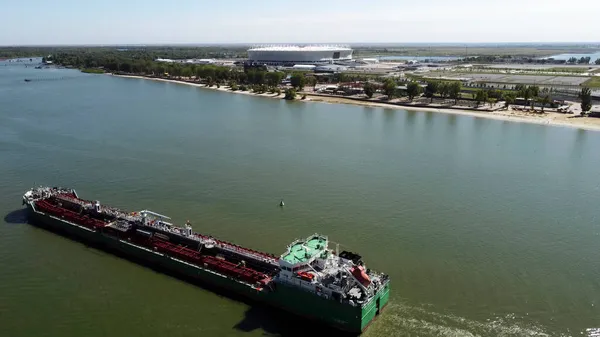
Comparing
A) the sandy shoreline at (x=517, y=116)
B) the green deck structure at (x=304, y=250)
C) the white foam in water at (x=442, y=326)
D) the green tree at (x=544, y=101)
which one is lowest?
the white foam in water at (x=442, y=326)

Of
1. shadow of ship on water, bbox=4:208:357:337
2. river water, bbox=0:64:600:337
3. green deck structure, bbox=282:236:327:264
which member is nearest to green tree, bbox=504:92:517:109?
river water, bbox=0:64:600:337

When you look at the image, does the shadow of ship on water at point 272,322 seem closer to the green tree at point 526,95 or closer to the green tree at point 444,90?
the green tree at point 526,95

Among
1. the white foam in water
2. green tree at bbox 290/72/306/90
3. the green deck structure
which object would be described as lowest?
the white foam in water

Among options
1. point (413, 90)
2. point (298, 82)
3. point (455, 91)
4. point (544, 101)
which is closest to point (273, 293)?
point (544, 101)

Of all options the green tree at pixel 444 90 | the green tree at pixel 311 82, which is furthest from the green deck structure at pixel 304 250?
the green tree at pixel 311 82

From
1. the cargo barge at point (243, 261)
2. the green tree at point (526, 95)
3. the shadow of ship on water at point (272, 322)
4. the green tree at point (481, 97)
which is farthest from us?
the green tree at point (481, 97)

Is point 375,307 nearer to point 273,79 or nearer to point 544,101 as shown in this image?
point 544,101

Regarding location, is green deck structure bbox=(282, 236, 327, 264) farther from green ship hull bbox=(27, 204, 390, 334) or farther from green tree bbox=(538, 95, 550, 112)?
green tree bbox=(538, 95, 550, 112)
